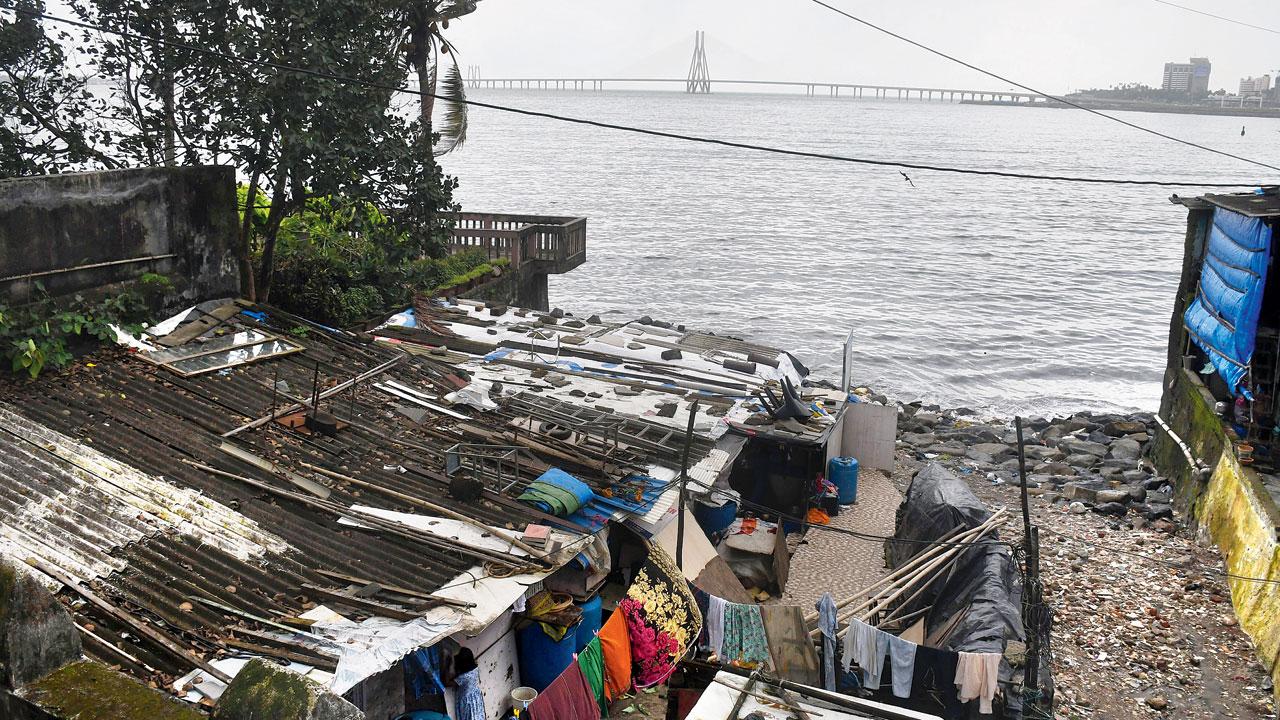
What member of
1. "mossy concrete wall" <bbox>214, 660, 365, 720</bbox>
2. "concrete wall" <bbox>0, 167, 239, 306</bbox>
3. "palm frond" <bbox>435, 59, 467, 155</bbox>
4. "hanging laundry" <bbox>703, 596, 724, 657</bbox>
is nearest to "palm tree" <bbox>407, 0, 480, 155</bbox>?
"palm frond" <bbox>435, 59, 467, 155</bbox>

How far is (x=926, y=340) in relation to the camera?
139 ft

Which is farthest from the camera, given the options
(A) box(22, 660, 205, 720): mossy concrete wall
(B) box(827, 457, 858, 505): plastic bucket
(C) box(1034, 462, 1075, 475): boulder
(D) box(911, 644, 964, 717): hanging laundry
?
(C) box(1034, 462, 1075, 475): boulder

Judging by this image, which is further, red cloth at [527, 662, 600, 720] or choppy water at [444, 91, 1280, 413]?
choppy water at [444, 91, 1280, 413]

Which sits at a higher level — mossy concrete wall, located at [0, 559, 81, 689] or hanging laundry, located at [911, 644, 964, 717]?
mossy concrete wall, located at [0, 559, 81, 689]

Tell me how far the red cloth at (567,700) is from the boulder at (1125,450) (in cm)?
1874

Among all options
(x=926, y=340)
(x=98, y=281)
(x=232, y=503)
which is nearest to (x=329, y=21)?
(x=98, y=281)

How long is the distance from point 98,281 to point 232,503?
452cm

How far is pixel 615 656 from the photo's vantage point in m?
11.0

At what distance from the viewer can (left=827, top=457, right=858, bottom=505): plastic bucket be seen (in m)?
18.7

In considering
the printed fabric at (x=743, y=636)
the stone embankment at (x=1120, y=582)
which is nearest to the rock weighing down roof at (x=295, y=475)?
the printed fabric at (x=743, y=636)

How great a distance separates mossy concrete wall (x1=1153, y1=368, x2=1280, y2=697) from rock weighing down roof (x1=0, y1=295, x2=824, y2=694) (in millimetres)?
8110

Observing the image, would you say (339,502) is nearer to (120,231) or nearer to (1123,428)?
(120,231)

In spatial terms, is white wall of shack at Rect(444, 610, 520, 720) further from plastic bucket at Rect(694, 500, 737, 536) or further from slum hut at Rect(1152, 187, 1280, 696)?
slum hut at Rect(1152, 187, 1280, 696)

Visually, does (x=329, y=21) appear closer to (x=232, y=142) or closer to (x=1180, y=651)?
(x=232, y=142)
